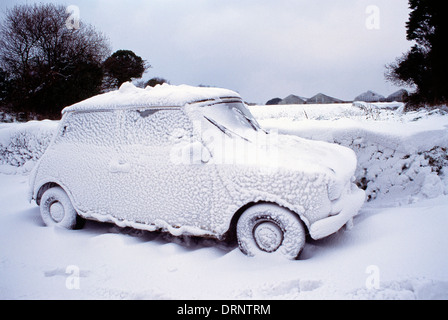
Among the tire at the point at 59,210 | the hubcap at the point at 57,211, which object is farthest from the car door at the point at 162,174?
the hubcap at the point at 57,211

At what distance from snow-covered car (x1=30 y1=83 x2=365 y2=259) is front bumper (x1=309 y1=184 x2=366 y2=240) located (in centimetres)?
1

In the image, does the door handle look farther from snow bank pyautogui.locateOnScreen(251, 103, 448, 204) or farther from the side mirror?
snow bank pyautogui.locateOnScreen(251, 103, 448, 204)

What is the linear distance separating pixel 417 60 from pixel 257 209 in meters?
24.0

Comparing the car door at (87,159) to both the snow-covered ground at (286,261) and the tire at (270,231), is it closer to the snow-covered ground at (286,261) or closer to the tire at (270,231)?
the snow-covered ground at (286,261)

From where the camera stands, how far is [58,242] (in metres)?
3.48

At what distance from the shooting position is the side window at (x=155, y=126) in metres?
3.24

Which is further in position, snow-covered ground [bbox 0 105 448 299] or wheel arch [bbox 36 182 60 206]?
wheel arch [bbox 36 182 60 206]

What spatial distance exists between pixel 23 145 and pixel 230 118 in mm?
6796

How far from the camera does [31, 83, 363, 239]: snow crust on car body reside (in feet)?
9.11

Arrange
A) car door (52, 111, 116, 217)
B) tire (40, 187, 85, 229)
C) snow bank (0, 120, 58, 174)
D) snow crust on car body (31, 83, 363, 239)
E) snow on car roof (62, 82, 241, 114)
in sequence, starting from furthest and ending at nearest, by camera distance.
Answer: snow bank (0, 120, 58, 174) < tire (40, 187, 85, 229) < car door (52, 111, 116, 217) < snow on car roof (62, 82, 241, 114) < snow crust on car body (31, 83, 363, 239)

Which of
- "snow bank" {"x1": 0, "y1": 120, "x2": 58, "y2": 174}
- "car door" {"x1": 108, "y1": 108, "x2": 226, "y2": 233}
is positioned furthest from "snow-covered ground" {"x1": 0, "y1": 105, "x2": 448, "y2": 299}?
"snow bank" {"x1": 0, "y1": 120, "x2": 58, "y2": 174}

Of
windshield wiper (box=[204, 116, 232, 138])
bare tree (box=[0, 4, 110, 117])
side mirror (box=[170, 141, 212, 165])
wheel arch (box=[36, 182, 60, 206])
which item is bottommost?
wheel arch (box=[36, 182, 60, 206])

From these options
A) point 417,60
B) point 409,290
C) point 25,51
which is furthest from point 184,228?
point 417,60

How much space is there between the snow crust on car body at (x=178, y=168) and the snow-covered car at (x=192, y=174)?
0.01 metres
